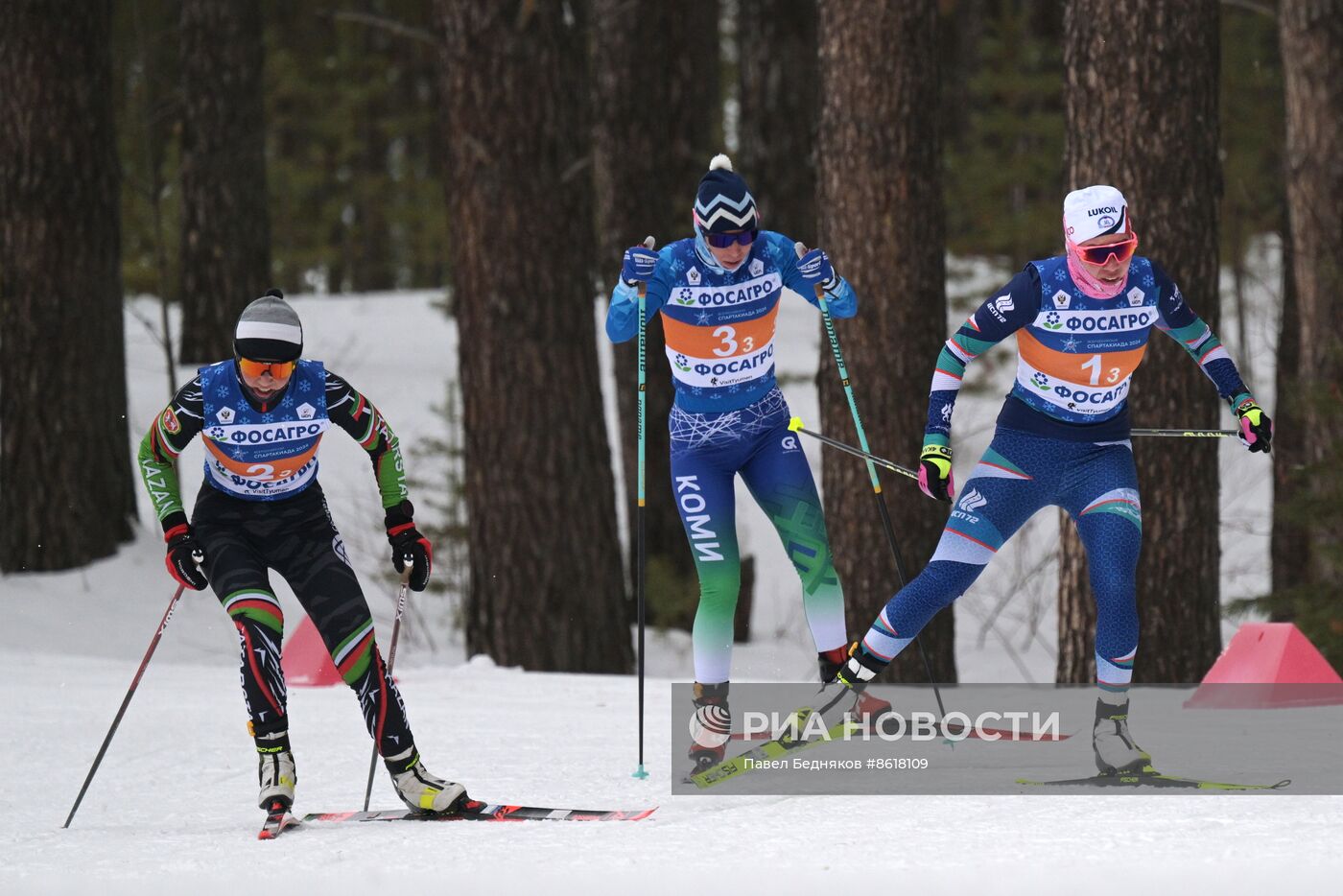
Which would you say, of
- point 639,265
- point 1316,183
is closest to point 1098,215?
point 639,265

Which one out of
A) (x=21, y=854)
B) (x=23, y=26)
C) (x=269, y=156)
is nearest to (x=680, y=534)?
(x=23, y=26)

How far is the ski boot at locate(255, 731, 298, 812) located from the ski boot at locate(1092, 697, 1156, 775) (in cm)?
279

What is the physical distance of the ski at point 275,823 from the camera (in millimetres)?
A: 5383

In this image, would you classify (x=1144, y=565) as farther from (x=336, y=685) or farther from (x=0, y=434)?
(x=0, y=434)

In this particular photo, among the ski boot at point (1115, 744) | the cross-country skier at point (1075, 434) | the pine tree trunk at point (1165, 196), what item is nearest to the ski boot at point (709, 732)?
the cross-country skier at point (1075, 434)

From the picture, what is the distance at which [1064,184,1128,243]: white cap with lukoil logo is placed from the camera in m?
5.64

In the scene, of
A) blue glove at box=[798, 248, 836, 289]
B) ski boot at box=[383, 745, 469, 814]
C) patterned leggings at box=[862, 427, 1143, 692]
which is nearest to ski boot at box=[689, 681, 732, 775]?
patterned leggings at box=[862, 427, 1143, 692]

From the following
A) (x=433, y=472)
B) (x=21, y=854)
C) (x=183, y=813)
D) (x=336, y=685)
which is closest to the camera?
(x=21, y=854)

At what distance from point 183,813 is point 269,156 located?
22557 mm

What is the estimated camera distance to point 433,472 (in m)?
16.7

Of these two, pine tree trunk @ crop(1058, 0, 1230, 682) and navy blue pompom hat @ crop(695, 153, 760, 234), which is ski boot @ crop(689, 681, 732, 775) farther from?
pine tree trunk @ crop(1058, 0, 1230, 682)

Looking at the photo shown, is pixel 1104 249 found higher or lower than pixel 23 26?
lower

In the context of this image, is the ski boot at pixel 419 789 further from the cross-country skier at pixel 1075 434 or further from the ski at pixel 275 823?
the cross-country skier at pixel 1075 434

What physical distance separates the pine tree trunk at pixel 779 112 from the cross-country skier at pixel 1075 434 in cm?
1189
